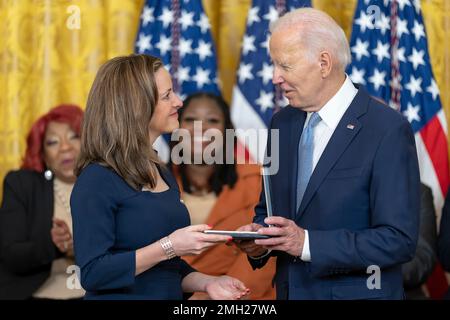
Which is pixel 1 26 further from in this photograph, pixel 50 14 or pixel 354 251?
pixel 354 251

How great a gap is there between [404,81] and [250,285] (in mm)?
1663

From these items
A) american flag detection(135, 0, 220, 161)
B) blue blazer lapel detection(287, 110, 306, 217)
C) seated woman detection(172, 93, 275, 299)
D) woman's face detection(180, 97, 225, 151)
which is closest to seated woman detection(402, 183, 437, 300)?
seated woman detection(172, 93, 275, 299)

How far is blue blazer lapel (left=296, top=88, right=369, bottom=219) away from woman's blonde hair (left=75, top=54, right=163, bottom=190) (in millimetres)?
515

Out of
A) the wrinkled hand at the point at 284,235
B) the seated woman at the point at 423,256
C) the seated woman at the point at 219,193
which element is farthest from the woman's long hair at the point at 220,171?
the wrinkled hand at the point at 284,235

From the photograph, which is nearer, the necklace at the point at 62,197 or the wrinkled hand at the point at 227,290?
the wrinkled hand at the point at 227,290

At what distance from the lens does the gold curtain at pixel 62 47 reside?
17.5 feet

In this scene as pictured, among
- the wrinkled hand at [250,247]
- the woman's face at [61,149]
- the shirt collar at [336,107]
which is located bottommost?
the wrinkled hand at [250,247]

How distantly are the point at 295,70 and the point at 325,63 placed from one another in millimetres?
104

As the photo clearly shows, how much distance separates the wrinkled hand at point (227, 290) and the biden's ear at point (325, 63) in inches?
30.0

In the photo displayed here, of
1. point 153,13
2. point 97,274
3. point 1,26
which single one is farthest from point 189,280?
point 1,26

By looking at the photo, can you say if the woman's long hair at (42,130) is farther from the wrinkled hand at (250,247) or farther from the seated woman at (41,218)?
the wrinkled hand at (250,247)

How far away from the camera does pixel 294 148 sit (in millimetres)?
2861

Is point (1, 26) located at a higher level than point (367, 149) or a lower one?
higher

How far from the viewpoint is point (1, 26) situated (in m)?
5.39
